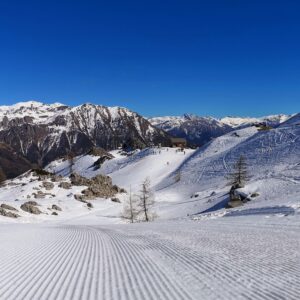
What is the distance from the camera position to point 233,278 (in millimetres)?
10445

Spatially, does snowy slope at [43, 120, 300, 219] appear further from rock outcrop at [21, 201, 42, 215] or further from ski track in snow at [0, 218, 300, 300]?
ski track in snow at [0, 218, 300, 300]

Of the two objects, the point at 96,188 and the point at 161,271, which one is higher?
the point at 96,188

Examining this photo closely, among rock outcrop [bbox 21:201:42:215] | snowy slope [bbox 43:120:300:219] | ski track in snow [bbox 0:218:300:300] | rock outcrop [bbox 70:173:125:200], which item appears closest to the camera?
ski track in snow [bbox 0:218:300:300]

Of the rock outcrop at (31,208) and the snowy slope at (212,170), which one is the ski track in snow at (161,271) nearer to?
the snowy slope at (212,170)

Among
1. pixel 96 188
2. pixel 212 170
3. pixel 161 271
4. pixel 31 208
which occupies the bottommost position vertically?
pixel 31 208

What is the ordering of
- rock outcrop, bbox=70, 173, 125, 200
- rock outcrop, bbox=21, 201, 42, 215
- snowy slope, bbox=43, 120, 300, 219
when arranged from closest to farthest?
1. rock outcrop, bbox=21, 201, 42, 215
2. snowy slope, bbox=43, 120, 300, 219
3. rock outcrop, bbox=70, 173, 125, 200

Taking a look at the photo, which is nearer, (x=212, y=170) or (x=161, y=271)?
(x=161, y=271)

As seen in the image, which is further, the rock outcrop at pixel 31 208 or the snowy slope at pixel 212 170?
the snowy slope at pixel 212 170

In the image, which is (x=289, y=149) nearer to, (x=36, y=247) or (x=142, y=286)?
(x=36, y=247)

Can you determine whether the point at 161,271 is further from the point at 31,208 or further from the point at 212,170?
the point at 212,170

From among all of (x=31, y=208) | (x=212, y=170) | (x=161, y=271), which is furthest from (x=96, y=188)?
(x=161, y=271)

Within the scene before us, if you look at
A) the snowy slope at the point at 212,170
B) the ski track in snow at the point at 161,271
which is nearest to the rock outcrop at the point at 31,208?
the snowy slope at the point at 212,170

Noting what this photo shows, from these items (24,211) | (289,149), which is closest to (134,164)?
(289,149)

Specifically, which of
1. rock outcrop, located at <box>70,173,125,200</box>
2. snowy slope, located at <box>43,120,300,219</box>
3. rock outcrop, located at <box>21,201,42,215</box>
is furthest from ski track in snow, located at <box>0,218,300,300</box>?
rock outcrop, located at <box>70,173,125,200</box>
